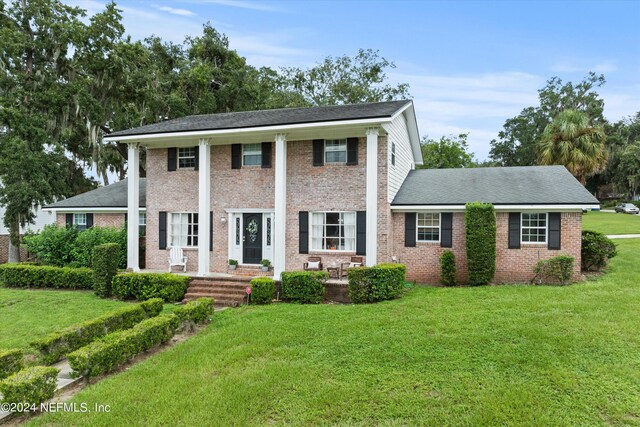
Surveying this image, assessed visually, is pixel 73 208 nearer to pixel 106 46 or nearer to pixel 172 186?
pixel 172 186

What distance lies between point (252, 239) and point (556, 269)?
10246mm

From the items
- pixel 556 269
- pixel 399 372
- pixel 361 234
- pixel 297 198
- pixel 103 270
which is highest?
pixel 297 198

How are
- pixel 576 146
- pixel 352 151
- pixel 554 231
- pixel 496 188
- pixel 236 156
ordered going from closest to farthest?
pixel 554 231
pixel 352 151
pixel 496 188
pixel 236 156
pixel 576 146

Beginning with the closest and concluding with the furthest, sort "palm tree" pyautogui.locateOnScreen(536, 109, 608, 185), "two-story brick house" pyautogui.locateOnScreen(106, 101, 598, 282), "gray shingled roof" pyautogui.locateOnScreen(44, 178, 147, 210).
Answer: "two-story brick house" pyautogui.locateOnScreen(106, 101, 598, 282), "gray shingled roof" pyautogui.locateOnScreen(44, 178, 147, 210), "palm tree" pyautogui.locateOnScreen(536, 109, 608, 185)

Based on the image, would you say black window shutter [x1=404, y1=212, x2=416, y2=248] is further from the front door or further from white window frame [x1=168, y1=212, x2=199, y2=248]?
white window frame [x1=168, y1=212, x2=199, y2=248]

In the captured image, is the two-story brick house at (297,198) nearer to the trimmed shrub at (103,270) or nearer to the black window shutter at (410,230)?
the black window shutter at (410,230)

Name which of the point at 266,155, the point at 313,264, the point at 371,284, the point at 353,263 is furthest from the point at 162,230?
the point at 371,284

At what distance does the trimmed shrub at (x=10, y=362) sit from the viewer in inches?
231

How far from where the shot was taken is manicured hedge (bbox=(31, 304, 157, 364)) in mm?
6863

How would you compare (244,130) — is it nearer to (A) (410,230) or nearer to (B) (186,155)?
(B) (186,155)

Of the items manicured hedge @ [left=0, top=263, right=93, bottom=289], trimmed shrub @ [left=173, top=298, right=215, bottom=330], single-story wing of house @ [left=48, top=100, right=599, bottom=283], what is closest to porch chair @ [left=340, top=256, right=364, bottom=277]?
single-story wing of house @ [left=48, top=100, right=599, bottom=283]

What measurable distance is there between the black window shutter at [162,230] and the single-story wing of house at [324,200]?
0.05 meters

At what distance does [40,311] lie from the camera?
35.4 feet

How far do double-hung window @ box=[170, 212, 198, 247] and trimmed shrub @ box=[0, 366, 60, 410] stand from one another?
31.0 feet
